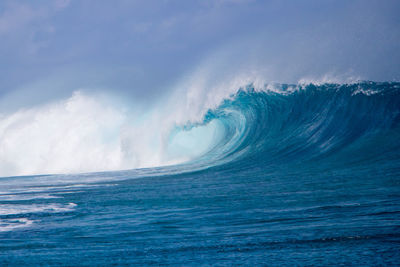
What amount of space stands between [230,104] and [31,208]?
1114 centimetres

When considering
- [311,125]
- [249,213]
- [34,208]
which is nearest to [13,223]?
[34,208]

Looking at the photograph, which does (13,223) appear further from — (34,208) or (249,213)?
(249,213)

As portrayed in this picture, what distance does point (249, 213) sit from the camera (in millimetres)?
4934

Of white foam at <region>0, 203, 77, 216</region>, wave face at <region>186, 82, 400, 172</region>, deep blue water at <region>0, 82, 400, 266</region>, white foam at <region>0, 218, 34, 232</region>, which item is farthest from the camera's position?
wave face at <region>186, 82, 400, 172</region>

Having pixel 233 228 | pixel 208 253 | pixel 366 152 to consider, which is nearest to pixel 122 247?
pixel 208 253

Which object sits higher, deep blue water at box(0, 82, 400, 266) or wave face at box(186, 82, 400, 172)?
wave face at box(186, 82, 400, 172)

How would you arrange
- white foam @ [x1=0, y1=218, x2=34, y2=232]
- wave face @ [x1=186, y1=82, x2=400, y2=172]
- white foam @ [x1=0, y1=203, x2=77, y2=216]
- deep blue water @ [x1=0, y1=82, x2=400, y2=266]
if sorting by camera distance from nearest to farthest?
deep blue water @ [x1=0, y1=82, x2=400, y2=266], white foam @ [x1=0, y1=218, x2=34, y2=232], white foam @ [x1=0, y1=203, x2=77, y2=216], wave face @ [x1=186, y1=82, x2=400, y2=172]

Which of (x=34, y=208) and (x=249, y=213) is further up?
(x=34, y=208)

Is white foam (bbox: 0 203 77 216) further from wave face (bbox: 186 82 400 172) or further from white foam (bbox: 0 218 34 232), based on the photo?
wave face (bbox: 186 82 400 172)

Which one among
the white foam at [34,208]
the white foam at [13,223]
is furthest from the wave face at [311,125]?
the white foam at [13,223]

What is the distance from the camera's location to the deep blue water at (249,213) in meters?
3.41

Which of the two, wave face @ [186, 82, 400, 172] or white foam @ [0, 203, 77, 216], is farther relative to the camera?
wave face @ [186, 82, 400, 172]

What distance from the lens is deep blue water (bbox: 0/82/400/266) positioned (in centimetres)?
341

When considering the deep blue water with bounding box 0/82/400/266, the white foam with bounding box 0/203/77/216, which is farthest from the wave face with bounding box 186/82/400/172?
the white foam with bounding box 0/203/77/216
